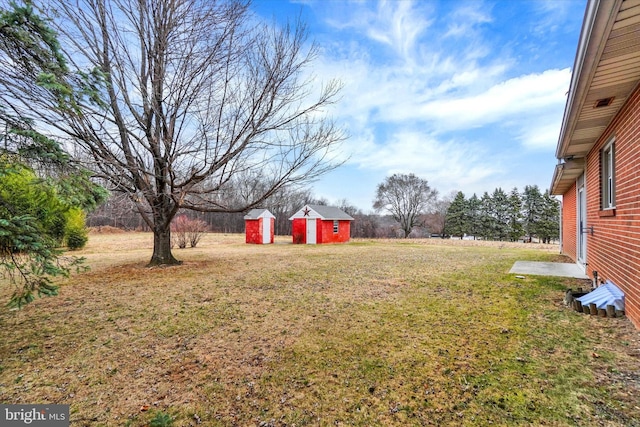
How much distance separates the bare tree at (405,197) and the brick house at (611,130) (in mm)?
26983

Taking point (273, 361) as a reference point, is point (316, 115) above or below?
above

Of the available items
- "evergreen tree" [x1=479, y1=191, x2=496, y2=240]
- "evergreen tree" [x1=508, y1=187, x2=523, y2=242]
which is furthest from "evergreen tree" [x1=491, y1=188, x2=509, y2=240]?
"evergreen tree" [x1=508, y1=187, x2=523, y2=242]

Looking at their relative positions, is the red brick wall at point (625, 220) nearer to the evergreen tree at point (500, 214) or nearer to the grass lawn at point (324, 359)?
the grass lawn at point (324, 359)

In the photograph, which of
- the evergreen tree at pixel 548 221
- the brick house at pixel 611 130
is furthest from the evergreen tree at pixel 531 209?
the brick house at pixel 611 130

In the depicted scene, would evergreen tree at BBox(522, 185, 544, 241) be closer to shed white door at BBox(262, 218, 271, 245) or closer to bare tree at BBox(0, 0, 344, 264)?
shed white door at BBox(262, 218, 271, 245)

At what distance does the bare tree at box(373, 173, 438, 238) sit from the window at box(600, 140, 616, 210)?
2803cm

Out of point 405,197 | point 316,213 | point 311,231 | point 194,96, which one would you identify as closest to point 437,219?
point 405,197

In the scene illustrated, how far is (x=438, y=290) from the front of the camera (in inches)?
218

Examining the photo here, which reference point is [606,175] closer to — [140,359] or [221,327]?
[221,327]

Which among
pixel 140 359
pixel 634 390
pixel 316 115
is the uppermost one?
pixel 316 115

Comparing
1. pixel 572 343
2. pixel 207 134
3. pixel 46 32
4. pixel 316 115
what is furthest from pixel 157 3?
pixel 572 343

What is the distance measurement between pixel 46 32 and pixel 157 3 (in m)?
5.01

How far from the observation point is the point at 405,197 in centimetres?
3334

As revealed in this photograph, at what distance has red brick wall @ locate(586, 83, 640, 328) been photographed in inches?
131
